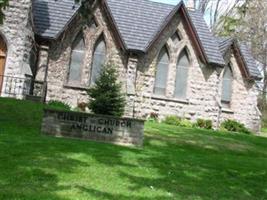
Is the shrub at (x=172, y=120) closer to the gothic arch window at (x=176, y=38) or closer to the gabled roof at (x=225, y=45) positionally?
the gothic arch window at (x=176, y=38)

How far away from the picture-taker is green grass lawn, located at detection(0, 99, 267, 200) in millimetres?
8023

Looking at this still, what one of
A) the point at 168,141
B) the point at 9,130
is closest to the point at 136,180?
the point at 9,130

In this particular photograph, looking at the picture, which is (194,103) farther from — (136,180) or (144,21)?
(136,180)

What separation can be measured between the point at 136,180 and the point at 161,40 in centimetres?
1994

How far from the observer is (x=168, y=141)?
54.3 ft

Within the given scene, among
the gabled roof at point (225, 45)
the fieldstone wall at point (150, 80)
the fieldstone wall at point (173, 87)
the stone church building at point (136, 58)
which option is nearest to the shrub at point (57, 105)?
the stone church building at point (136, 58)

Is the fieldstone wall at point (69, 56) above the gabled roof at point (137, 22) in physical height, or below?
below

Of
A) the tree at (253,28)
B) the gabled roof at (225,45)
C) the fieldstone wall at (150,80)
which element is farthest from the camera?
the tree at (253,28)

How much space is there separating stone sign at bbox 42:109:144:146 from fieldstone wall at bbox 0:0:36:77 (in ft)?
34.8

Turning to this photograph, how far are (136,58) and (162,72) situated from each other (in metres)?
1.97

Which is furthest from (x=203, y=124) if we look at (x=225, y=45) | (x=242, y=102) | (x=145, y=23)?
(x=145, y=23)

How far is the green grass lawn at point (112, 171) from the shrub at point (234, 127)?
13.9 metres

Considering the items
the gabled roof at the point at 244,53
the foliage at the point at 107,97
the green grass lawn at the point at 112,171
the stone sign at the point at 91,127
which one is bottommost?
the green grass lawn at the point at 112,171

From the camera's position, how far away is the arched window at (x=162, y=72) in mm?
28814
